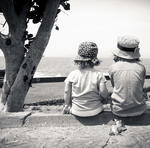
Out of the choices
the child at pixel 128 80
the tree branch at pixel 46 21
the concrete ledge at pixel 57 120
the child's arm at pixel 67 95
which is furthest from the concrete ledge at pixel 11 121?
the tree branch at pixel 46 21

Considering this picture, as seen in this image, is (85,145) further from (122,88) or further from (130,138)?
(122,88)

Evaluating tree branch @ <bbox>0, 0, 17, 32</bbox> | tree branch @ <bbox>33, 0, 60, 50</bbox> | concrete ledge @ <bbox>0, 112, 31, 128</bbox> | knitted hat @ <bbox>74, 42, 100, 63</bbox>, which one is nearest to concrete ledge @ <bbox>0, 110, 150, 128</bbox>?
concrete ledge @ <bbox>0, 112, 31, 128</bbox>

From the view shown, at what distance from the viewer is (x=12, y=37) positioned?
5793mm

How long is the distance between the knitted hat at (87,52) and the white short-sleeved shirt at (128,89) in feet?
1.23

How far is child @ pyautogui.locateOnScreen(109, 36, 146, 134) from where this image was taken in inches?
168

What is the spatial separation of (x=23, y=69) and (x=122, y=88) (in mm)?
2178

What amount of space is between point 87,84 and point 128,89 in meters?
0.63

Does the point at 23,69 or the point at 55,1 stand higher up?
the point at 55,1

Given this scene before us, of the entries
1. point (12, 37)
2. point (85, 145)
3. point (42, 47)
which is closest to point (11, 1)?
point (12, 37)

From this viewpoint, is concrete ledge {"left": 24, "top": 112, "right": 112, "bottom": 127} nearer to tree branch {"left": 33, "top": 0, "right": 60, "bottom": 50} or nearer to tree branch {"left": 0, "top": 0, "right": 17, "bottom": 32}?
tree branch {"left": 33, "top": 0, "right": 60, "bottom": 50}

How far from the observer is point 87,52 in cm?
439

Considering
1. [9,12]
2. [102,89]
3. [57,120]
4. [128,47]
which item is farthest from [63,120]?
[9,12]

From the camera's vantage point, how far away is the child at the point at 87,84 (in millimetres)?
4375

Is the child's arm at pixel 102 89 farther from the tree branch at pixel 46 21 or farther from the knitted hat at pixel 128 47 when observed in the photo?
the tree branch at pixel 46 21
